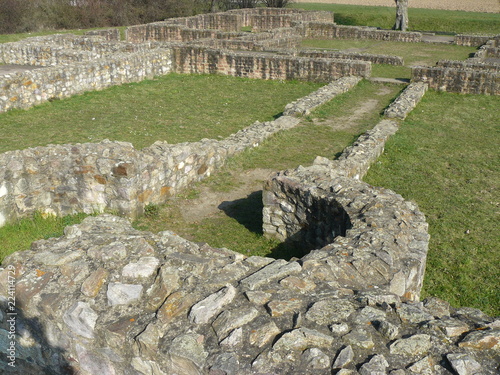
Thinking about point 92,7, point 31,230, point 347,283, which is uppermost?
point 92,7

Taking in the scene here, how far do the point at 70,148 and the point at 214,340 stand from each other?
16.5 ft

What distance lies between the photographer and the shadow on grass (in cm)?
752

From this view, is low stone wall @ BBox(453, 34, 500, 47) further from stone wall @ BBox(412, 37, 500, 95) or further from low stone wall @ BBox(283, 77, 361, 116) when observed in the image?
low stone wall @ BBox(283, 77, 361, 116)

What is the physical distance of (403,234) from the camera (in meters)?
6.02

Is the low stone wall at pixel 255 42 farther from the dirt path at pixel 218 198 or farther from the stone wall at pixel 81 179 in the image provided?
the stone wall at pixel 81 179


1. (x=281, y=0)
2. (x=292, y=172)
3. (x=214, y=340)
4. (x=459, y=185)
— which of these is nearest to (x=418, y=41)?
(x=281, y=0)

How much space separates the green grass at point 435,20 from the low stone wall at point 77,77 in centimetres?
2355

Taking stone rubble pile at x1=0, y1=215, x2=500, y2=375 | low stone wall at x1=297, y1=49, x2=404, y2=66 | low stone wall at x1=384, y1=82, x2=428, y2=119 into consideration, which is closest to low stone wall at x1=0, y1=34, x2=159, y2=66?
low stone wall at x1=297, y1=49, x2=404, y2=66

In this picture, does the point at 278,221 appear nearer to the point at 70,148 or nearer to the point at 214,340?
the point at 70,148

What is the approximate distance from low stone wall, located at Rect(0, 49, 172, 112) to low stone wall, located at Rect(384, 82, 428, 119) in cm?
892

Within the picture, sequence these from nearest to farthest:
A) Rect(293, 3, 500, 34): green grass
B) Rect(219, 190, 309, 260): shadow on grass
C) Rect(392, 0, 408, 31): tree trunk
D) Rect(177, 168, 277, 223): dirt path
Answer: Rect(219, 190, 309, 260): shadow on grass, Rect(177, 168, 277, 223): dirt path, Rect(392, 0, 408, 31): tree trunk, Rect(293, 3, 500, 34): green grass

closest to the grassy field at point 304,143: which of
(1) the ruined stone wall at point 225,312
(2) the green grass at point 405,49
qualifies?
(1) the ruined stone wall at point 225,312

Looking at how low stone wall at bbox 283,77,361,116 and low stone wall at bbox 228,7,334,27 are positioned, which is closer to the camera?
low stone wall at bbox 283,77,361,116

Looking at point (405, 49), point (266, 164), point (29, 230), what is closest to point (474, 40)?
point (405, 49)
